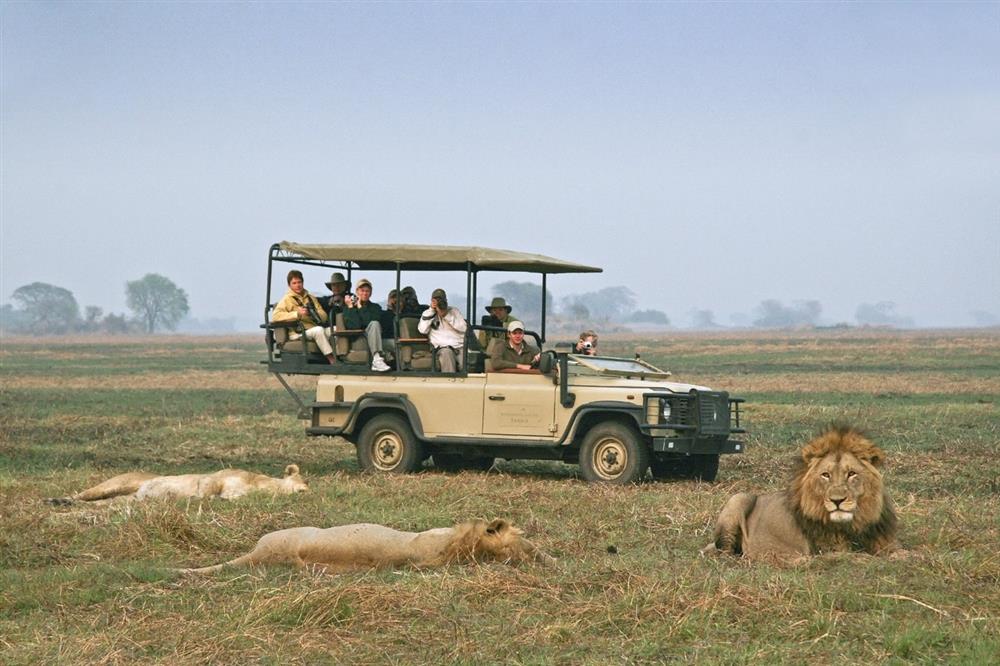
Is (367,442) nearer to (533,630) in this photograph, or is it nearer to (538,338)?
(538,338)

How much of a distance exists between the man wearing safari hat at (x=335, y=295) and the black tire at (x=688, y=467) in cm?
395

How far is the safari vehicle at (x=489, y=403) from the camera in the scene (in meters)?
13.8

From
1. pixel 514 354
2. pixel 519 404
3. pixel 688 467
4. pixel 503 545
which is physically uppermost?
pixel 514 354

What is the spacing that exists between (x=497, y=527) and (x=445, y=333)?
612 centimetres

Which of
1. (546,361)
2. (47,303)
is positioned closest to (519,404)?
(546,361)

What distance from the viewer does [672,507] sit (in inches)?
456

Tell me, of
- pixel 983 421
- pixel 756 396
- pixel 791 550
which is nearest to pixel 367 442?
pixel 791 550

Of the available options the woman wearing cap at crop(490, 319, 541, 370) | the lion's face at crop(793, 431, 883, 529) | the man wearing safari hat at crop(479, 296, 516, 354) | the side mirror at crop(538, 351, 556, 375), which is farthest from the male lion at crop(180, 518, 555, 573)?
the man wearing safari hat at crop(479, 296, 516, 354)

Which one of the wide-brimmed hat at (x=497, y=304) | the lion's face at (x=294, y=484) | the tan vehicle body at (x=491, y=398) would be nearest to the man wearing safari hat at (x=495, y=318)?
the wide-brimmed hat at (x=497, y=304)

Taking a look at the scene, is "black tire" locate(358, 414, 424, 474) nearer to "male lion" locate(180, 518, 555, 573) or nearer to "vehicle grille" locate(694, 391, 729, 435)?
"vehicle grille" locate(694, 391, 729, 435)

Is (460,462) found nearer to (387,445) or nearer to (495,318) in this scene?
(387,445)

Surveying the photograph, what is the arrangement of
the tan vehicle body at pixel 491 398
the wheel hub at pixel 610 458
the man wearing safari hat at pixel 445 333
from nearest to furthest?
the wheel hub at pixel 610 458
the tan vehicle body at pixel 491 398
the man wearing safari hat at pixel 445 333

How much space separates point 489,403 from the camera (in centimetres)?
1434

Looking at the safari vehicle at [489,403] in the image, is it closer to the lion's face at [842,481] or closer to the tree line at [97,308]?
the lion's face at [842,481]
